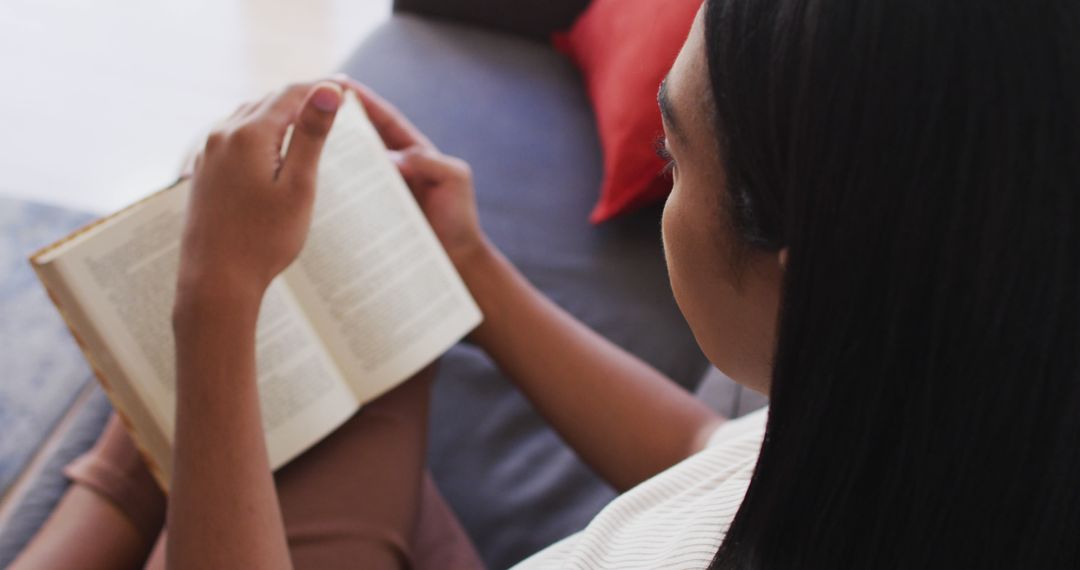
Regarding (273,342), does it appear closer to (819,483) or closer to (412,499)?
(412,499)

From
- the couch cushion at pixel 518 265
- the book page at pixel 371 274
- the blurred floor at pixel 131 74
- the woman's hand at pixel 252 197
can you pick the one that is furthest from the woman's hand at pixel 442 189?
the blurred floor at pixel 131 74

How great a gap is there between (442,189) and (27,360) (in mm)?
516

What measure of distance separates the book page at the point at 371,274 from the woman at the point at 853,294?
179mm

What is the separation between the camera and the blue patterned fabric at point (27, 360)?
2.89 feet

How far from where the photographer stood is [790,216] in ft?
1.15

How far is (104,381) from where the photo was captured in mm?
668

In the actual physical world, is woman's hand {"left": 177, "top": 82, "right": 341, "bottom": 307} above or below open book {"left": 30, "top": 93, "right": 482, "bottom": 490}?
above

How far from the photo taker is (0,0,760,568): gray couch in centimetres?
82

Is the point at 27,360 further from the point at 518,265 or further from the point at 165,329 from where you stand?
the point at 518,265

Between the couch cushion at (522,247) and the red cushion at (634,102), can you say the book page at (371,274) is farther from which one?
the red cushion at (634,102)

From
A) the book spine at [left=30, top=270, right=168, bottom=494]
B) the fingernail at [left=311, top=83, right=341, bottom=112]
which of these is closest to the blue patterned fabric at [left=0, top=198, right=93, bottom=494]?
the book spine at [left=30, top=270, right=168, bottom=494]

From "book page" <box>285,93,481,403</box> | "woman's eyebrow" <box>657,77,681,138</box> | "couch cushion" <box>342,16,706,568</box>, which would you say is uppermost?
"woman's eyebrow" <box>657,77,681,138</box>

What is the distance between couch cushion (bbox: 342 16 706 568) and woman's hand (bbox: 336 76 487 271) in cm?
14

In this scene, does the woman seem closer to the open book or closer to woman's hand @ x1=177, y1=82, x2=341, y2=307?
woman's hand @ x1=177, y1=82, x2=341, y2=307
